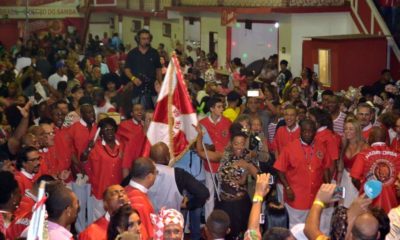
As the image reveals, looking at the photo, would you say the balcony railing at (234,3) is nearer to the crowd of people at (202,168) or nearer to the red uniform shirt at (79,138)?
the crowd of people at (202,168)

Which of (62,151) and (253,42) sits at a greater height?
(253,42)

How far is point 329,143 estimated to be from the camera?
35.2ft

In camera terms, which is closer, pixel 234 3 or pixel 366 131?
pixel 366 131

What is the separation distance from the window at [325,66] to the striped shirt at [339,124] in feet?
24.5

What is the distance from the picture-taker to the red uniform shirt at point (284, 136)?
11258 mm

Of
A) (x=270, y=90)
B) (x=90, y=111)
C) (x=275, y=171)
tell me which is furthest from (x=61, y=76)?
(x=275, y=171)

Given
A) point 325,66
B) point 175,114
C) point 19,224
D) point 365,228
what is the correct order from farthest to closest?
point 325,66 → point 175,114 → point 19,224 → point 365,228

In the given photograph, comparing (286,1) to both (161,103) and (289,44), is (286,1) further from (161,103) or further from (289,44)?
(161,103)

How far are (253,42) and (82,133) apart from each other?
14175 mm

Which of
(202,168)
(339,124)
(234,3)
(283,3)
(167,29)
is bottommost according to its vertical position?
(202,168)

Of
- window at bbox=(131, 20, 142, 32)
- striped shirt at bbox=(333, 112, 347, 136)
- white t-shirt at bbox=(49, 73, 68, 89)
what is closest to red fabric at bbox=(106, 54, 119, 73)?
white t-shirt at bbox=(49, 73, 68, 89)

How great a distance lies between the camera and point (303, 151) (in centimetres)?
1032

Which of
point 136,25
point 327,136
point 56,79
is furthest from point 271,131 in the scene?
point 136,25

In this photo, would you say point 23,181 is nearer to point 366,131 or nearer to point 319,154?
point 319,154
